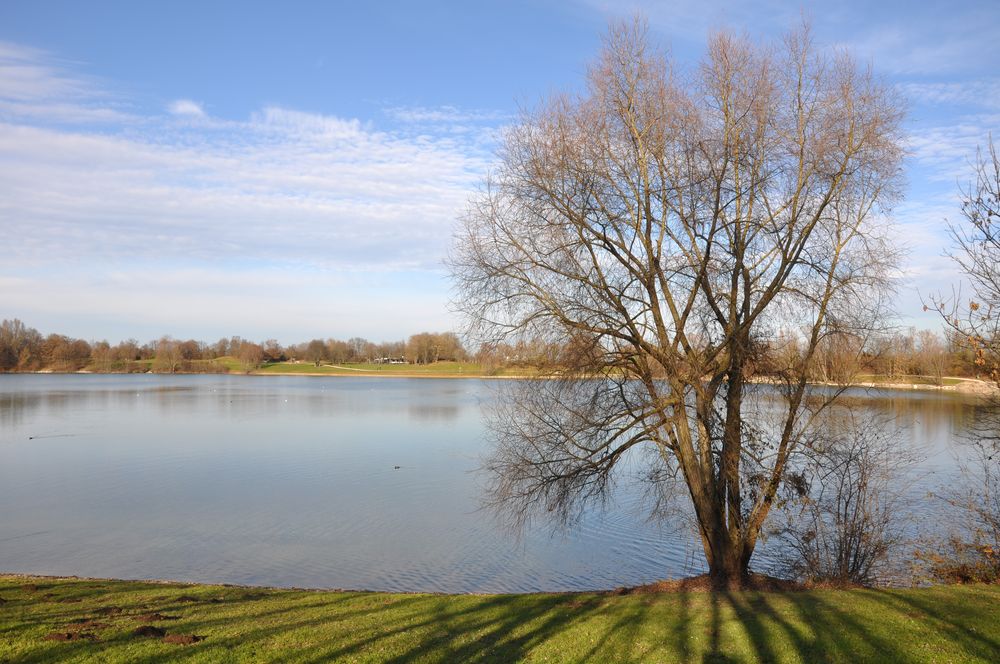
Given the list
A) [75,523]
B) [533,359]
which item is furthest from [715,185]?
[75,523]

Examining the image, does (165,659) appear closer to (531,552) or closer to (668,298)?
(668,298)

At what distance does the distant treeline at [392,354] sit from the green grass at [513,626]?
3.88m

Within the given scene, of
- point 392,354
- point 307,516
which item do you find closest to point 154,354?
point 392,354

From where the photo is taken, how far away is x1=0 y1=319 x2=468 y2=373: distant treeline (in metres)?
133

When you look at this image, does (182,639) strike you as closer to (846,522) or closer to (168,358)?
(846,522)

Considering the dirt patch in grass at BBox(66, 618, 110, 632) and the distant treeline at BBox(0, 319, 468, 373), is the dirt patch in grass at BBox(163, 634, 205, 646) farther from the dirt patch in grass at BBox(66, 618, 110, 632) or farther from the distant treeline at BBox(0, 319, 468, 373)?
the distant treeline at BBox(0, 319, 468, 373)

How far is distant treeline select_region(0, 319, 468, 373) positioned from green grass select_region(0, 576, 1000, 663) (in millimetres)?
111683

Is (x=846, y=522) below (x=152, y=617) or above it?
above

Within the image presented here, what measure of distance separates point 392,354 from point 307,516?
4873 inches

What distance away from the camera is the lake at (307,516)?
45.8 ft

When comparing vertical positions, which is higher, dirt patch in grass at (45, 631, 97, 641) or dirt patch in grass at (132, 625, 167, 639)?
dirt patch in grass at (45, 631, 97, 641)

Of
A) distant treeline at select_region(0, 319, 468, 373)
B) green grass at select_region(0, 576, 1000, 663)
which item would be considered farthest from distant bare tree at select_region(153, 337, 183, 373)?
green grass at select_region(0, 576, 1000, 663)

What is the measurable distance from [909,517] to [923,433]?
1407 centimetres

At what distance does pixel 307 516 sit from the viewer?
18.3 metres
